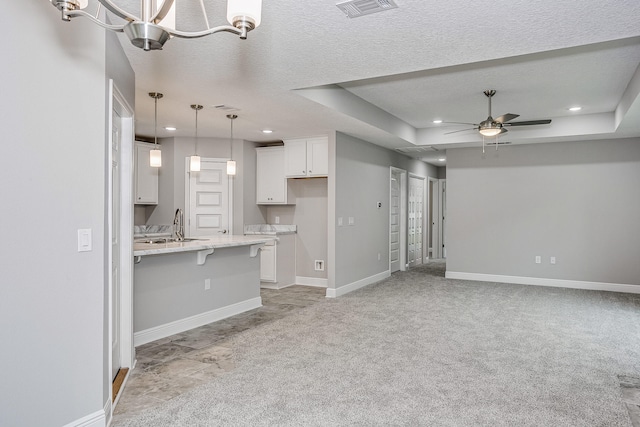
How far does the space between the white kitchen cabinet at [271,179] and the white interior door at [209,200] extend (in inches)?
23.4

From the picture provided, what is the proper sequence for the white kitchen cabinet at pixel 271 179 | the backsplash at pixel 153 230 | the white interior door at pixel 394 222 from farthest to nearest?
the white interior door at pixel 394 222 < the white kitchen cabinet at pixel 271 179 < the backsplash at pixel 153 230

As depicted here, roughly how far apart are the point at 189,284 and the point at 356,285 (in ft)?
9.78

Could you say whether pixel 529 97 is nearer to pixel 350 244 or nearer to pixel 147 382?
pixel 350 244

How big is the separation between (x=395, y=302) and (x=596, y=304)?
269cm

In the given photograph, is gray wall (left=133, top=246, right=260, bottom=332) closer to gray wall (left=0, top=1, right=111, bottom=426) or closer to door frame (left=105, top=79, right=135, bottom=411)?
door frame (left=105, top=79, right=135, bottom=411)

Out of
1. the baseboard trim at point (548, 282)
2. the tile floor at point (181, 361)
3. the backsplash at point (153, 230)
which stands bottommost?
the tile floor at point (181, 361)

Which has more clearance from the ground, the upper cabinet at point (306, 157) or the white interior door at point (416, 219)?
the upper cabinet at point (306, 157)

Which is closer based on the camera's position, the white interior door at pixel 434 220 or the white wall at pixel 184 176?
the white wall at pixel 184 176

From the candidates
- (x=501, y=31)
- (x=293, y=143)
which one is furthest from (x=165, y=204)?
(x=501, y=31)

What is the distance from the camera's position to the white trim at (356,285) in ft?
19.7

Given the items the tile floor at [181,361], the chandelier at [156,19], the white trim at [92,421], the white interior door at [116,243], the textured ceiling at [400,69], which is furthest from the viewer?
the white interior door at [116,243]

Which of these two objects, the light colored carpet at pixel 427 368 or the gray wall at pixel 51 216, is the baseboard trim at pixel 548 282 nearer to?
the light colored carpet at pixel 427 368

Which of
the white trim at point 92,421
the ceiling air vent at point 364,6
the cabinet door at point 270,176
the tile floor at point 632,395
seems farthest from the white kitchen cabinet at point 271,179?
the tile floor at point 632,395

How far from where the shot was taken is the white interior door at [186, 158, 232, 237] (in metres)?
6.66
